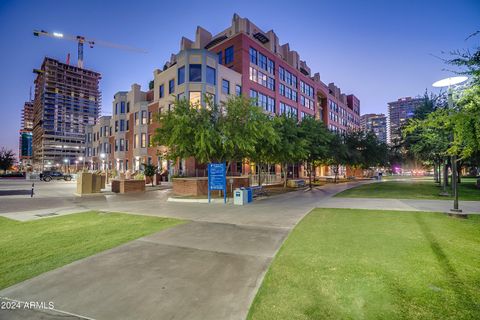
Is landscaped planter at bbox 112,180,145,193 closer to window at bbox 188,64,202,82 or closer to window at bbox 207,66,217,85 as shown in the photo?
window at bbox 188,64,202,82

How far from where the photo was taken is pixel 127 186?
2200cm

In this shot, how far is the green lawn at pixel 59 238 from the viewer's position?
5070mm

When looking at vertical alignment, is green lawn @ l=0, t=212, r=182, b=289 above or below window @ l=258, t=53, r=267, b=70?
below

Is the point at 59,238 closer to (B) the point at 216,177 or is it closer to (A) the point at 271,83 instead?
(B) the point at 216,177

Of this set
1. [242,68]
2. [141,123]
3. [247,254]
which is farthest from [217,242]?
[141,123]

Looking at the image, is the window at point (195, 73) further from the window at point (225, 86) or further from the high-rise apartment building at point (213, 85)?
the window at point (225, 86)

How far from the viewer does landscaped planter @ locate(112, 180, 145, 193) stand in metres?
21.7

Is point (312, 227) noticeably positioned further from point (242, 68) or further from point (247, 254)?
point (242, 68)

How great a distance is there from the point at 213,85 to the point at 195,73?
104 inches

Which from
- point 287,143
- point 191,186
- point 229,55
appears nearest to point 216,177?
point 191,186

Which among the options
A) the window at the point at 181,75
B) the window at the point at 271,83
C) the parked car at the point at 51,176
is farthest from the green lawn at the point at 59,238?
the parked car at the point at 51,176

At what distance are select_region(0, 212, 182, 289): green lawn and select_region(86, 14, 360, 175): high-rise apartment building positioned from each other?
54.4ft

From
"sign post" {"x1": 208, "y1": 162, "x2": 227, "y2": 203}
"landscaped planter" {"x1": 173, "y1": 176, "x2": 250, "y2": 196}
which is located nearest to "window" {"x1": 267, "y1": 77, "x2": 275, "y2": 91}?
"landscaped planter" {"x1": 173, "y1": 176, "x2": 250, "y2": 196}

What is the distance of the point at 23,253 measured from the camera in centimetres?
583
